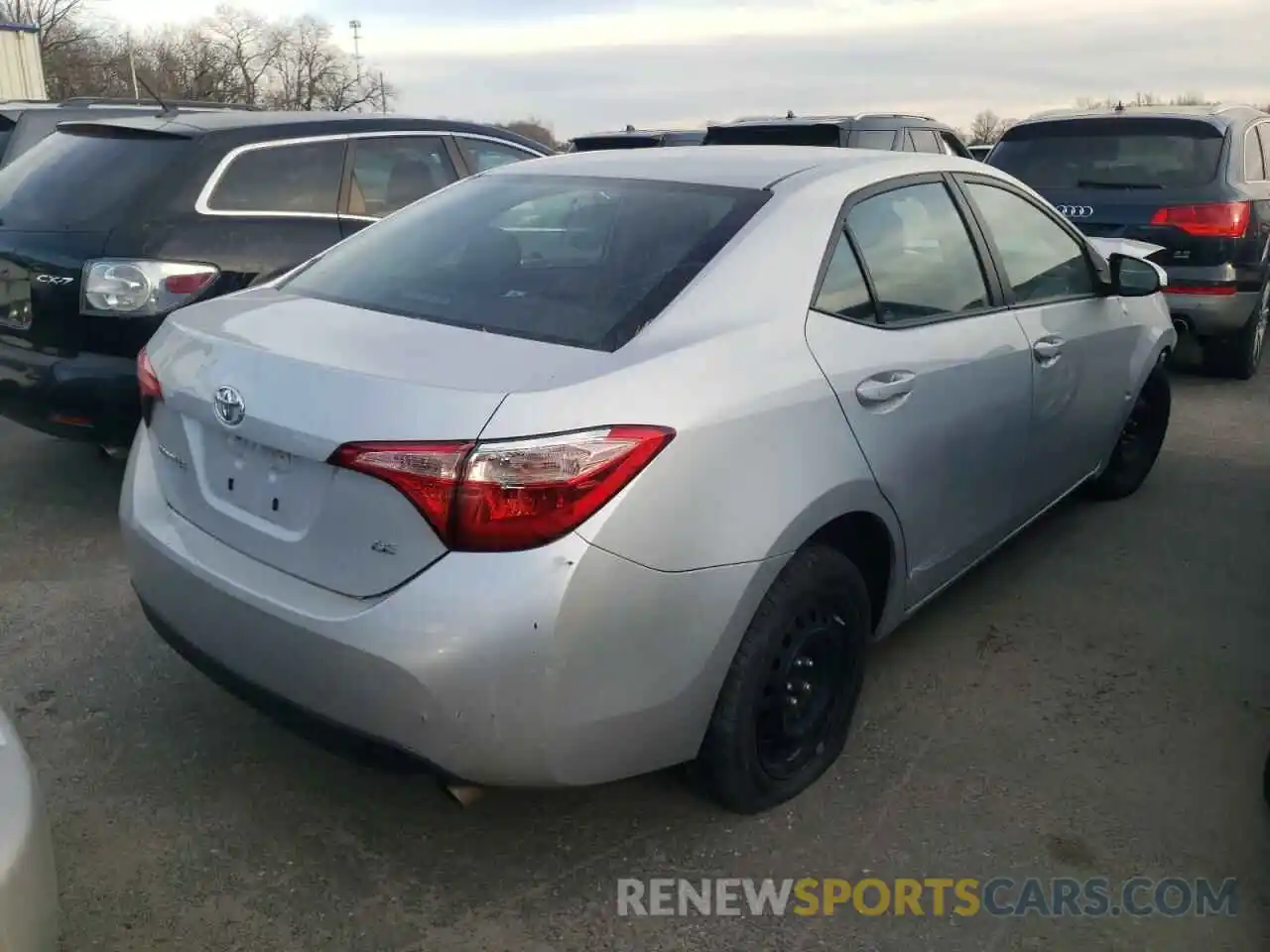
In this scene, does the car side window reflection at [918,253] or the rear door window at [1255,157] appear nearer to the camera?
the car side window reflection at [918,253]

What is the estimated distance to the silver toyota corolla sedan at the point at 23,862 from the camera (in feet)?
5.23

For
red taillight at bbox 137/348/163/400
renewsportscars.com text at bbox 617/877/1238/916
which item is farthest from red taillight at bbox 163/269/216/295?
renewsportscars.com text at bbox 617/877/1238/916

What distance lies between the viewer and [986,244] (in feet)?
11.7

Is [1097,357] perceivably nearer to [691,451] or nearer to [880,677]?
[880,677]

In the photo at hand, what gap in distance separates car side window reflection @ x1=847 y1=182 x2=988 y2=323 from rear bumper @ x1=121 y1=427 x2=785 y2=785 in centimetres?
99

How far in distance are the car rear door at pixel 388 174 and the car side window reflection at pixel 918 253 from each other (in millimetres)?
2687

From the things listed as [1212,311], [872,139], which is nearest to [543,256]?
[1212,311]

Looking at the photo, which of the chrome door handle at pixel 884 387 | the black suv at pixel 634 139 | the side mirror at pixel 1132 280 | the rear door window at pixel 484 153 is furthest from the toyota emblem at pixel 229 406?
the black suv at pixel 634 139

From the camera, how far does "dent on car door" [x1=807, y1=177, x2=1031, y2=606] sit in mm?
2807

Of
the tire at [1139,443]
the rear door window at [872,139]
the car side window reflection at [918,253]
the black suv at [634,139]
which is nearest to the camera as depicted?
the car side window reflection at [918,253]

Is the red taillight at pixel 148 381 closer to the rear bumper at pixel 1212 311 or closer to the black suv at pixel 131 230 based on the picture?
the black suv at pixel 131 230

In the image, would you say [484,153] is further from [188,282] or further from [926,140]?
[926,140]

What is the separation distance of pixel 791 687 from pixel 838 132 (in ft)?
23.4

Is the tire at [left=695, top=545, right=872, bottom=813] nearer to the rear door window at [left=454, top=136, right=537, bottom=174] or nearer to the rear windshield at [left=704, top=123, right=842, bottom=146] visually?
the rear door window at [left=454, top=136, right=537, bottom=174]
